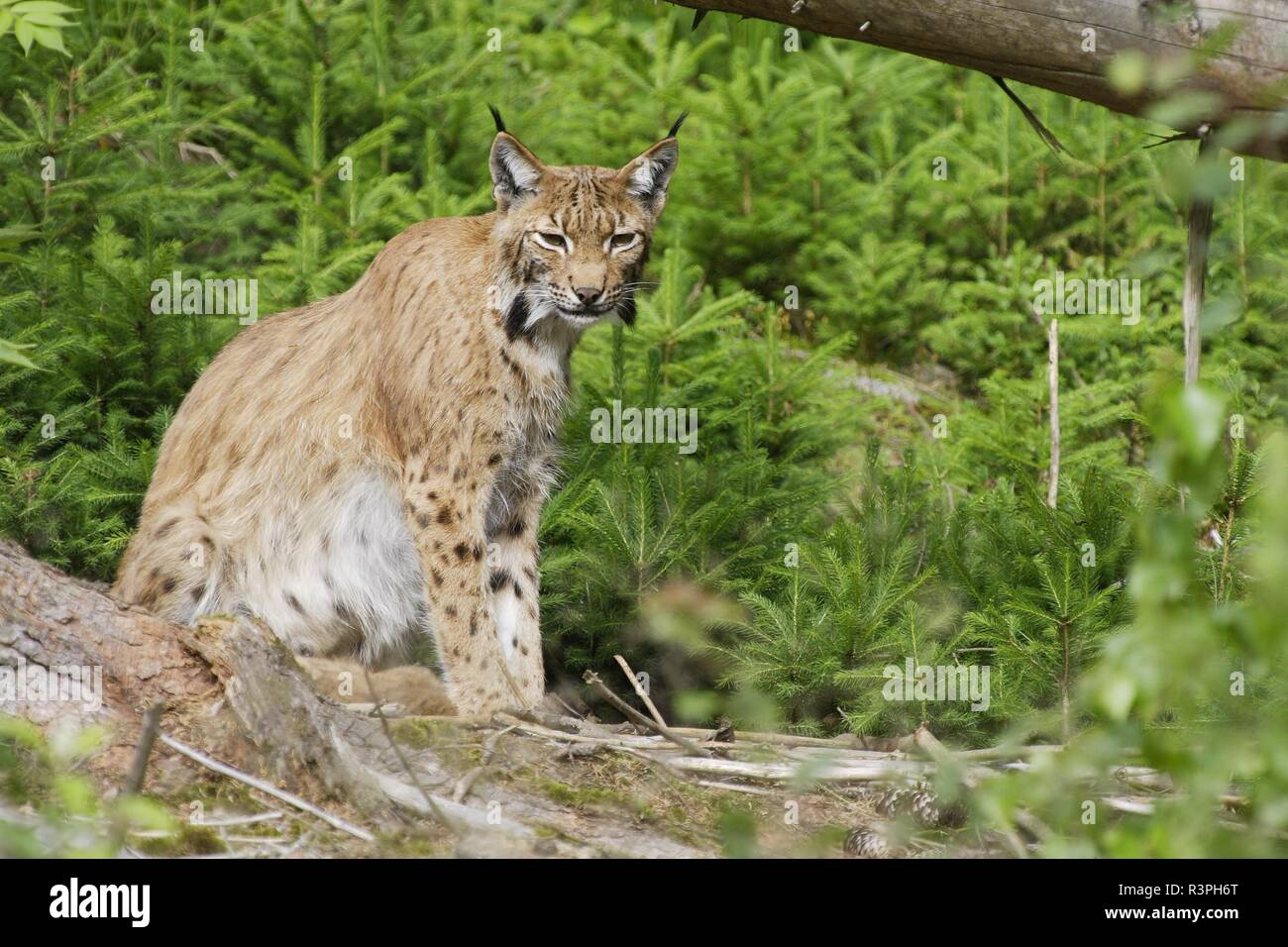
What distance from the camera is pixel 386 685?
17.5ft

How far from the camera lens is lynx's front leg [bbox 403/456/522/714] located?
5.34 metres

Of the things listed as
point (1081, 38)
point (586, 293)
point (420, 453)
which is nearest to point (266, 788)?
point (420, 453)

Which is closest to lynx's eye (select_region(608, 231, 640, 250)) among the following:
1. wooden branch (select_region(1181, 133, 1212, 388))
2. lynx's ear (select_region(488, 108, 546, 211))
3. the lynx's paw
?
lynx's ear (select_region(488, 108, 546, 211))

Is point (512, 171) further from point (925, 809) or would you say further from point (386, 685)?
point (925, 809)

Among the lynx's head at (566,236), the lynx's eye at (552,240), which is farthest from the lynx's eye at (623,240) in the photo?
the lynx's eye at (552,240)

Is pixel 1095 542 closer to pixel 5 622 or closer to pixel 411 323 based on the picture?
pixel 411 323

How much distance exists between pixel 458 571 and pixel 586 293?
1145 mm

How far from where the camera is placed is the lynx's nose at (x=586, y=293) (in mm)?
5305

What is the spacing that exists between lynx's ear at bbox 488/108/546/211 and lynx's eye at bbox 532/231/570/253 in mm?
205

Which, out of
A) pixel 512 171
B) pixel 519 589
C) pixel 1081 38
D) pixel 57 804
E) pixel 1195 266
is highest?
pixel 512 171

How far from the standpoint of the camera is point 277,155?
7.84 meters

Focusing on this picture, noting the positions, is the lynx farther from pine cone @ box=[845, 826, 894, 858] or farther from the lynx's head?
pine cone @ box=[845, 826, 894, 858]

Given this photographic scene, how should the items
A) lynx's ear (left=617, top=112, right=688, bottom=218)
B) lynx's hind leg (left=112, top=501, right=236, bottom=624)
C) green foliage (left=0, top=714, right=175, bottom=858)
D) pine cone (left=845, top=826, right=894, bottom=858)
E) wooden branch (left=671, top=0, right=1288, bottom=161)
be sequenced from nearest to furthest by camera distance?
green foliage (left=0, top=714, right=175, bottom=858)
wooden branch (left=671, top=0, right=1288, bottom=161)
pine cone (left=845, top=826, right=894, bottom=858)
lynx's hind leg (left=112, top=501, right=236, bottom=624)
lynx's ear (left=617, top=112, right=688, bottom=218)
